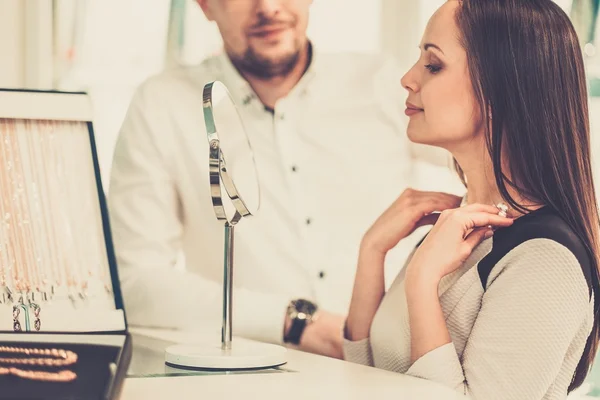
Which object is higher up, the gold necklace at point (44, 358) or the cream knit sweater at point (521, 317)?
the gold necklace at point (44, 358)

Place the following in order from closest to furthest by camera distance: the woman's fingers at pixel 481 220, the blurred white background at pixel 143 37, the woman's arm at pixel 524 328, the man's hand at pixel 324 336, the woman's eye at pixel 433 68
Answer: the woman's arm at pixel 524 328, the woman's fingers at pixel 481 220, the woman's eye at pixel 433 68, the man's hand at pixel 324 336, the blurred white background at pixel 143 37

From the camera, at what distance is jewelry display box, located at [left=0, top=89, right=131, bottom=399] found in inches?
40.6

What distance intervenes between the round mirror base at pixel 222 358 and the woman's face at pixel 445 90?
1.46 ft

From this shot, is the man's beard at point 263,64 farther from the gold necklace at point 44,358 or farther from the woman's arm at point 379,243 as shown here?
the gold necklace at point 44,358

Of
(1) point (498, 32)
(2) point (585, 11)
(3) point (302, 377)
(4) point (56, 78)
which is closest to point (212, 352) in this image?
(3) point (302, 377)

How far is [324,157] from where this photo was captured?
2.38 m

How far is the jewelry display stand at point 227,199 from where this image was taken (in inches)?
42.5

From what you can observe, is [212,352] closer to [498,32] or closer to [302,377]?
[302,377]

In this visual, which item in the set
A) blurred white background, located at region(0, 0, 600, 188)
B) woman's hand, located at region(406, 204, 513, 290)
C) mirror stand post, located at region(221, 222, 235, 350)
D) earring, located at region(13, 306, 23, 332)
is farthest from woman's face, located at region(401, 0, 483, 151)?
blurred white background, located at region(0, 0, 600, 188)

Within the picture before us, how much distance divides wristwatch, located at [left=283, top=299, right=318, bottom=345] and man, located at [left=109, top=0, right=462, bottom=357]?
168 millimetres

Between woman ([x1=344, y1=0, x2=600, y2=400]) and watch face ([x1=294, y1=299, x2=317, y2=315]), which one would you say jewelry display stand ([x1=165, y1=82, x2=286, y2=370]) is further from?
watch face ([x1=294, y1=299, x2=317, y2=315])

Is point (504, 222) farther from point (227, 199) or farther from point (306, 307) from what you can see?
point (306, 307)

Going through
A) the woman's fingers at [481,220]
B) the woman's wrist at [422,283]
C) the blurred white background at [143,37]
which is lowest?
the woman's wrist at [422,283]

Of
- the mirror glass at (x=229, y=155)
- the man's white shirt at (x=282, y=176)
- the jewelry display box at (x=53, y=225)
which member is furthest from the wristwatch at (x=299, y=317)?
the jewelry display box at (x=53, y=225)
